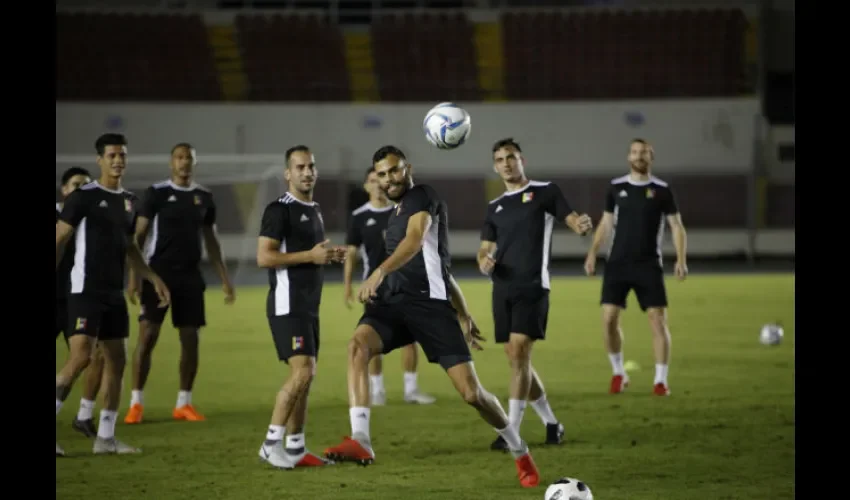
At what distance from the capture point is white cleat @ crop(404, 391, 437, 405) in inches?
463

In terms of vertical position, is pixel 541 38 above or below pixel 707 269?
above

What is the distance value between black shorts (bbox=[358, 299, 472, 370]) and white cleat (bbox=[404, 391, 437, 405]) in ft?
11.5

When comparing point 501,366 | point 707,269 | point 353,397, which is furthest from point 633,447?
point 707,269

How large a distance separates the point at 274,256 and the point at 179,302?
2563 mm

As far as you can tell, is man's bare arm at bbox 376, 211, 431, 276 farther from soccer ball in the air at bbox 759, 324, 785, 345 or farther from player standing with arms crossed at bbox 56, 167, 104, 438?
soccer ball in the air at bbox 759, 324, 785, 345

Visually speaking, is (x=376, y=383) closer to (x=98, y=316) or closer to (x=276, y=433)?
(x=276, y=433)

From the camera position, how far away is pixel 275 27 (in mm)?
33000

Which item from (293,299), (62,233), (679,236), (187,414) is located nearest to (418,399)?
(187,414)

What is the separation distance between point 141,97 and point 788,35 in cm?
1725

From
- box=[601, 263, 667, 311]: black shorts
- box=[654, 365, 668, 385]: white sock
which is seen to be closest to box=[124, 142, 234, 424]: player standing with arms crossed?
box=[601, 263, 667, 311]: black shorts

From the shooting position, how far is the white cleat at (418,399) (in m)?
11.8

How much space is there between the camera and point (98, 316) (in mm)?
9000
